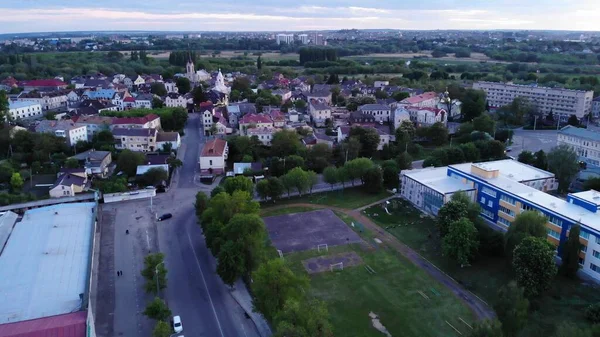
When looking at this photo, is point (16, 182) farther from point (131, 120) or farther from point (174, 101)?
point (174, 101)

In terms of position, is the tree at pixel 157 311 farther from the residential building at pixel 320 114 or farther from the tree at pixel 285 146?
the residential building at pixel 320 114

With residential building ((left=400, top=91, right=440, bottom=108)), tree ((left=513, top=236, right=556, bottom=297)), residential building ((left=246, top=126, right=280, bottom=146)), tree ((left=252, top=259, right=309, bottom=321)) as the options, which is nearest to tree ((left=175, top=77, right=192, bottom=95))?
residential building ((left=246, top=126, right=280, bottom=146))

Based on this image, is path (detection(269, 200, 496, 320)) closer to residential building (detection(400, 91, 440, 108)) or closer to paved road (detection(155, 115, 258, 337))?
paved road (detection(155, 115, 258, 337))

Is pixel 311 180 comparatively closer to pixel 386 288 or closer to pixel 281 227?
pixel 281 227

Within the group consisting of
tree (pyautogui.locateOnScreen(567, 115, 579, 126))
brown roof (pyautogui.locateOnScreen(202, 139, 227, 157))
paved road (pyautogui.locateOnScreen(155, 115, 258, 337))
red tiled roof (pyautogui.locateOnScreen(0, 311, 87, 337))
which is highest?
tree (pyautogui.locateOnScreen(567, 115, 579, 126))

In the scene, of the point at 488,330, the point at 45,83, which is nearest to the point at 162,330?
the point at 488,330

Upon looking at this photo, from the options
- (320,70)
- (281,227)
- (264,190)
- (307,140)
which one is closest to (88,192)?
(264,190)
